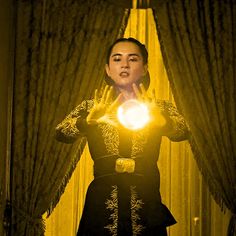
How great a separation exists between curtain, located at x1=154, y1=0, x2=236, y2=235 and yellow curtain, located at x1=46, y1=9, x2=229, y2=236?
59mm

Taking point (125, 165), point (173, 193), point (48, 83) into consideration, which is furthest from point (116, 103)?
point (173, 193)

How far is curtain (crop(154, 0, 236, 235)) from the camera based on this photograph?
123 inches

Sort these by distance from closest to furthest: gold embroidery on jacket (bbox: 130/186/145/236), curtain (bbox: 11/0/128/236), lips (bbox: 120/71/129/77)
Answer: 1. gold embroidery on jacket (bbox: 130/186/145/236)
2. lips (bbox: 120/71/129/77)
3. curtain (bbox: 11/0/128/236)

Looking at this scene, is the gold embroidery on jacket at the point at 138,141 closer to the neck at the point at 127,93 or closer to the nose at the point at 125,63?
the neck at the point at 127,93

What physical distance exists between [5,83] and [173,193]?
1.16 meters

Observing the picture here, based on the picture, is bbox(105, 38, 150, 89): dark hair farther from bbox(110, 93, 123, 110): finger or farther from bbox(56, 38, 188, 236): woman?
bbox(110, 93, 123, 110): finger

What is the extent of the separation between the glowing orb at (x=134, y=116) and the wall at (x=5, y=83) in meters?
0.79

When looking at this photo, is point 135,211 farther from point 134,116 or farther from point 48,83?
point 48,83

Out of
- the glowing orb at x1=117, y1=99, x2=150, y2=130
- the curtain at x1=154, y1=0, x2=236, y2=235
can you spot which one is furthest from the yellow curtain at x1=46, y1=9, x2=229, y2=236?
the glowing orb at x1=117, y1=99, x2=150, y2=130

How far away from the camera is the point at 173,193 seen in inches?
123

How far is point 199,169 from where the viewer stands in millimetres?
3148

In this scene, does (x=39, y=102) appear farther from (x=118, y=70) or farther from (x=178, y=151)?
(x=178, y=151)

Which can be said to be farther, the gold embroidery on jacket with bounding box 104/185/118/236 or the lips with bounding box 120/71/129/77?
the lips with bounding box 120/71/129/77

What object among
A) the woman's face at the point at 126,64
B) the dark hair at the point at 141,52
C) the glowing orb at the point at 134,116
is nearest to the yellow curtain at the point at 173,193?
the dark hair at the point at 141,52
